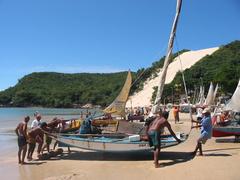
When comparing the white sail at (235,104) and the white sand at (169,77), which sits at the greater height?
the white sand at (169,77)

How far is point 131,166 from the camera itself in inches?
530

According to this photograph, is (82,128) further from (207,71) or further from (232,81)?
(207,71)

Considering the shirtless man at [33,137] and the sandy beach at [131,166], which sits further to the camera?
the shirtless man at [33,137]

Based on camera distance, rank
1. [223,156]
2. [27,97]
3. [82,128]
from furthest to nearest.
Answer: [27,97] < [82,128] < [223,156]

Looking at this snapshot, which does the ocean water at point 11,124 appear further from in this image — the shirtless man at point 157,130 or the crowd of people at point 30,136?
the shirtless man at point 157,130

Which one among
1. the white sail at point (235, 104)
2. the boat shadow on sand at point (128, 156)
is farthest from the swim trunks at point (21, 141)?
the white sail at point (235, 104)

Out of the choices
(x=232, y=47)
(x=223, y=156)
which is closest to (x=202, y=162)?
(x=223, y=156)

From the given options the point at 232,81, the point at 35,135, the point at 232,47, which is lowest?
the point at 35,135

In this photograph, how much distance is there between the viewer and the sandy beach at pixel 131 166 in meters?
11.4

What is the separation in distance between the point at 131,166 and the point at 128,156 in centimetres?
204

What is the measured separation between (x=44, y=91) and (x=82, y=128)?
177 metres

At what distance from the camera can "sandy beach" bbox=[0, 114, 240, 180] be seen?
37.5 feet

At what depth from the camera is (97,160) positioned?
1513cm

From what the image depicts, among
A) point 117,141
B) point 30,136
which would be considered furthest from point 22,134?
point 117,141
